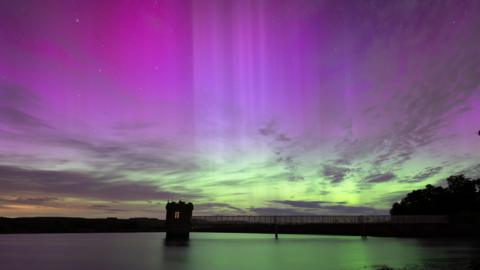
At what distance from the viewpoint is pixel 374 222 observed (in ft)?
579

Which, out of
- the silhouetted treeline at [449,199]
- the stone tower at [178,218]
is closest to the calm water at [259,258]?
the silhouetted treeline at [449,199]

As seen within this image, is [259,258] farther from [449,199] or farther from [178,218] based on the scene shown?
[178,218]

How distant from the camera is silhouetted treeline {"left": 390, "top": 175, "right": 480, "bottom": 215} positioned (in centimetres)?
14962

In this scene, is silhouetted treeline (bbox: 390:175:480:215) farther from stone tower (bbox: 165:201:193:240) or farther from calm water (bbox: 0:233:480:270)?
stone tower (bbox: 165:201:193:240)

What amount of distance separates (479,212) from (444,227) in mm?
11149

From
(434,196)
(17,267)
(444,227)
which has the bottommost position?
(17,267)

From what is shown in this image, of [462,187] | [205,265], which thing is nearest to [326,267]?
[205,265]

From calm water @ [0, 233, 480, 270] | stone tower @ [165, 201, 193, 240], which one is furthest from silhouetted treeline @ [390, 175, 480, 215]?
stone tower @ [165, 201, 193, 240]

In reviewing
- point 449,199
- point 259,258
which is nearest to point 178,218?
point 449,199

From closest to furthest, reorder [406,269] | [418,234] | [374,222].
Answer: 1. [406,269]
2. [418,234]
3. [374,222]

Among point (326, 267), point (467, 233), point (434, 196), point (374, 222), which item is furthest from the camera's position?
point (374, 222)

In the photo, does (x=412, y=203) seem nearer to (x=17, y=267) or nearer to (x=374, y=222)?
(x=374, y=222)

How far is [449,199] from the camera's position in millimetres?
155250

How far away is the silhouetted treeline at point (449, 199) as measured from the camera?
150 meters
